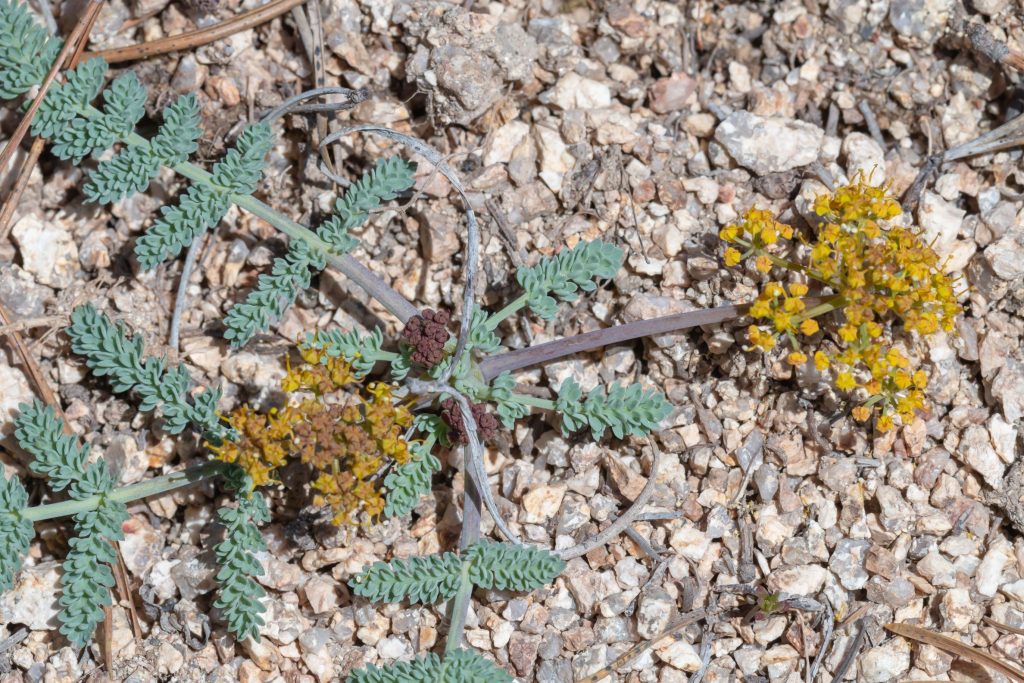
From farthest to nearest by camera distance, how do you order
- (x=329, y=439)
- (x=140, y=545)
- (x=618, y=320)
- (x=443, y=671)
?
(x=618, y=320)
(x=140, y=545)
(x=443, y=671)
(x=329, y=439)

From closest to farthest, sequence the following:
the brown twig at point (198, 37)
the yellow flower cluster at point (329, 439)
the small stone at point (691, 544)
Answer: the yellow flower cluster at point (329, 439)
the small stone at point (691, 544)
the brown twig at point (198, 37)

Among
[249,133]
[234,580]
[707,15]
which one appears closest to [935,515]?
[707,15]

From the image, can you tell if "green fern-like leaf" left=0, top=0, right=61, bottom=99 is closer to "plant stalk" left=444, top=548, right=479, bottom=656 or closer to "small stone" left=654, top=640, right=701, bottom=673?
"plant stalk" left=444, top=548, right=479, bottom=656

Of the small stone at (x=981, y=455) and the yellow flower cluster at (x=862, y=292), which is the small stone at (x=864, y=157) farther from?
the small stone at (x=981, y=455)

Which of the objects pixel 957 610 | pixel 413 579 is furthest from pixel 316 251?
pixel 957 610

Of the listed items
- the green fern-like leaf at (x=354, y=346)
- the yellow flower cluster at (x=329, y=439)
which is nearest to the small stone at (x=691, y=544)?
the yellow flower cluster at (x=329, y=439)

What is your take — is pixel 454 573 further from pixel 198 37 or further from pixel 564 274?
pixel 198 37

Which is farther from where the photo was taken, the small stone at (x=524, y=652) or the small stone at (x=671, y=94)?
the small stone at (x=671, y=94)
